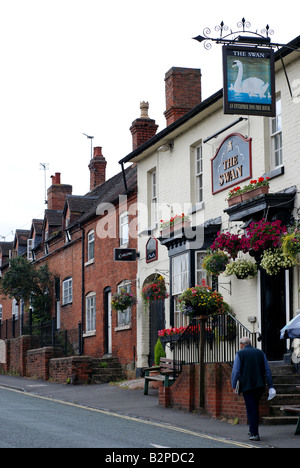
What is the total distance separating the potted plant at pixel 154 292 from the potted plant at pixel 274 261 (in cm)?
677

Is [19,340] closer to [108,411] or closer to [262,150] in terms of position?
[108,411]

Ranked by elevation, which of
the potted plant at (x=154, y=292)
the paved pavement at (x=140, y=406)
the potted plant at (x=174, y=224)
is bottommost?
the paved pavement at (x=140, y=406)

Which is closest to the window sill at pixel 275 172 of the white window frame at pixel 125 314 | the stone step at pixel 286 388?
the stone step at pixel 286 388

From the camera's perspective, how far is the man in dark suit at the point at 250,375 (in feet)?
43.7

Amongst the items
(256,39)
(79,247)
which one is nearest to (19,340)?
(79,247)

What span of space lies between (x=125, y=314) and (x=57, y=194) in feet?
47.8

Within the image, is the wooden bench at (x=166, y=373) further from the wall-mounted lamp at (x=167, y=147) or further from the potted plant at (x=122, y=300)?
the wall-mounted lamp at (x=167, y=147)

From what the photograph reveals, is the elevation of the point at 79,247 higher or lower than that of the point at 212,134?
lower

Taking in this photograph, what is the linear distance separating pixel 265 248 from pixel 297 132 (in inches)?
102

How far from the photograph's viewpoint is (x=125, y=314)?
89.5 feet

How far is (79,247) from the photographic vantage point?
107 feet

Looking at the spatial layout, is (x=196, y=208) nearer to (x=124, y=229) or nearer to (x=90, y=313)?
(x=124, y=229)
